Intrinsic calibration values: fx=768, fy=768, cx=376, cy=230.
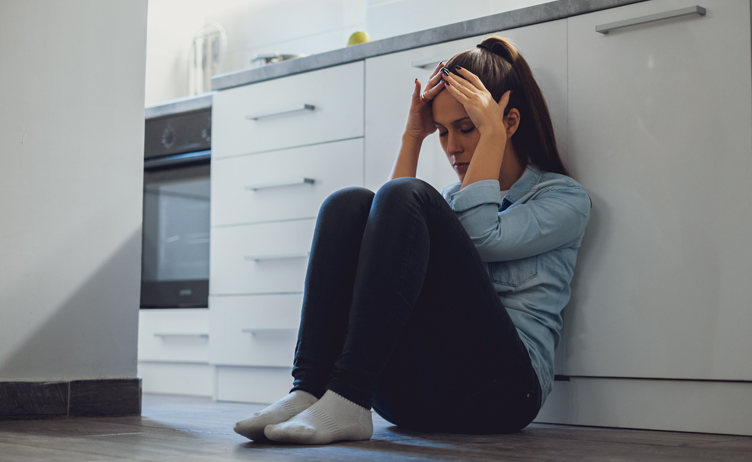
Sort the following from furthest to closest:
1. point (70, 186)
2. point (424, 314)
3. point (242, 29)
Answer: point (242, 29), point (70, 186), point (424, 314)

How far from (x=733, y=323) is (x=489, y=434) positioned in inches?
19.1

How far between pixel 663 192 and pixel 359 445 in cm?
77

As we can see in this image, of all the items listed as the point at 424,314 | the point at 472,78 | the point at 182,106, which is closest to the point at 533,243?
the point at 424,314

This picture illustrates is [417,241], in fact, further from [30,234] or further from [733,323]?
[30,234]

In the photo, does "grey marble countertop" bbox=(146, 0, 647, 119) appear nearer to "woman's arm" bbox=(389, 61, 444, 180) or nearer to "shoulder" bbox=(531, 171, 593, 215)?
"woman's arm" bbox=(389, 61, 444, 180)

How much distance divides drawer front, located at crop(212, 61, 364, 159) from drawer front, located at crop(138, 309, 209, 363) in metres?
0.63

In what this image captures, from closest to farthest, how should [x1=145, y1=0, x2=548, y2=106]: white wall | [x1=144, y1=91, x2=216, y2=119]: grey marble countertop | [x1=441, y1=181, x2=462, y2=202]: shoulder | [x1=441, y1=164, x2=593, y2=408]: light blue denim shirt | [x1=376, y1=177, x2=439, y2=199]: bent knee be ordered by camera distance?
1. [x1=376, y1=177, x2=439, y2=199]: bent knee
2. [x1=441, y1=164, x2=593, y2=408]: light blue denim shirt
3. [x1=441, y1=181, x2=462, y2=202]: shoulder
4. [x1=144, y1=91, x2=216, y2=119]: grey marble countertop
5. [x1=145, y1=0, x2=548, y2=106]: white wall

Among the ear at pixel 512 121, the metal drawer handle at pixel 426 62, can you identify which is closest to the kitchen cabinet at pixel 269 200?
the metal drawer handle at pixel 426 62

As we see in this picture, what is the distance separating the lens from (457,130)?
1.49 m

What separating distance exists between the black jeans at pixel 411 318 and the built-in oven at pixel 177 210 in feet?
4.64

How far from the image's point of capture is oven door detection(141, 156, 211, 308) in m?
2.60

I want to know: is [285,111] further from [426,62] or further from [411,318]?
[411,318]

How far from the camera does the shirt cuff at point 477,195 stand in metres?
1.32

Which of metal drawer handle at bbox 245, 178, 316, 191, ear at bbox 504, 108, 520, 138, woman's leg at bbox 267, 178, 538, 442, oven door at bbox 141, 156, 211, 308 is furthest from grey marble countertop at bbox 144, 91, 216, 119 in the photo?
woman's leg at bbox 267, 178, 538, 442
